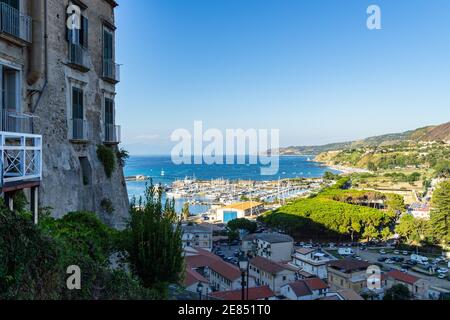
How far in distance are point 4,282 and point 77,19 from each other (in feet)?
29.6

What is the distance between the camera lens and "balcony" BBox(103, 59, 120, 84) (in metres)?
13.6

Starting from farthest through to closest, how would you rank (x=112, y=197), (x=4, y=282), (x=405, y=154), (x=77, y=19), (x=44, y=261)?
(x=405, y=154), (x=112, y=197), (x=77, y=19), (x=44, y=261), (x=4, y=282)

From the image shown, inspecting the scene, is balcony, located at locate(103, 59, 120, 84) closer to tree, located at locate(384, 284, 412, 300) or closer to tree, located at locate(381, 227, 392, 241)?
tree, located at locate(384, 284, 412, 300)

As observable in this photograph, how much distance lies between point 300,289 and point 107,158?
55.1ft

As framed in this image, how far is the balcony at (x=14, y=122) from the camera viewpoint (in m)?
8.33

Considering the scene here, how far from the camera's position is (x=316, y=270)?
114ft

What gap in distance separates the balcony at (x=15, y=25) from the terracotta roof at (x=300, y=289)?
21.2 m

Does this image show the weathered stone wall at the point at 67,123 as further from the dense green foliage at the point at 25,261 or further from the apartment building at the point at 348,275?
the apartment building at the point at 348,275

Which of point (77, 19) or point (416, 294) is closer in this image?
point (77, 19)

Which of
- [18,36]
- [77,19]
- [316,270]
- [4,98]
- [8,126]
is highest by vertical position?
[77,19]
